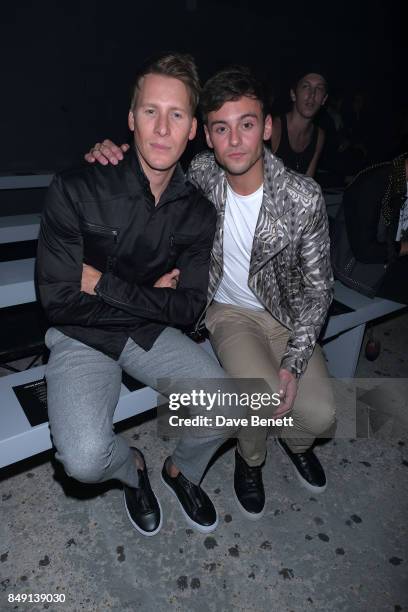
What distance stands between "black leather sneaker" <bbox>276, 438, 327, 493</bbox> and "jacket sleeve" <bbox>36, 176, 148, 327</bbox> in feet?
4.46

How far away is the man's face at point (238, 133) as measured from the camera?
173 cm

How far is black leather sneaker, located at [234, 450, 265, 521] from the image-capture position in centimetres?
188

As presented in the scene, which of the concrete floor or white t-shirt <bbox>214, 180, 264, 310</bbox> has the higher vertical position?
white t-shirt <bbox>214, 180, 264, 310</bbox>

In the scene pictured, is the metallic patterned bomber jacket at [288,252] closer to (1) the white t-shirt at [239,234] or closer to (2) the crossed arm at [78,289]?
(1) the white t-shirt at [239,234]

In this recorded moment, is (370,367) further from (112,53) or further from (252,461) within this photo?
(112,53)

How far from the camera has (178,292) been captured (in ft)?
5.66

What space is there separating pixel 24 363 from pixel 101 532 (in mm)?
1374

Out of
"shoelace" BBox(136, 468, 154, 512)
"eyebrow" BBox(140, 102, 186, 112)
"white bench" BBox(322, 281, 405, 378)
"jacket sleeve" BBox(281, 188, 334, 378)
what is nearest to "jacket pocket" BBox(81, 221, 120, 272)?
"eyebrow" BBox(140, 102, 186, 112)

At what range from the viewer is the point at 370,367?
3076mm

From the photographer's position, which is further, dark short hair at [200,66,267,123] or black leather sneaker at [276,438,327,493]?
black leather sneaker at [276,438,327,493]

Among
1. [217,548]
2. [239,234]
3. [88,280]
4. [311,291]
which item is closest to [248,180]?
[239,234]

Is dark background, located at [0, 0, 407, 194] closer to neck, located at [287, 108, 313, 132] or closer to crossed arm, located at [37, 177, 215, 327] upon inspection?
neck, located at [287, 108, 313, 132]

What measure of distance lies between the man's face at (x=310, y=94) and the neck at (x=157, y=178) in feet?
6.82

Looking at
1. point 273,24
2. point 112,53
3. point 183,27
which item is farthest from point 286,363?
point 273,24
